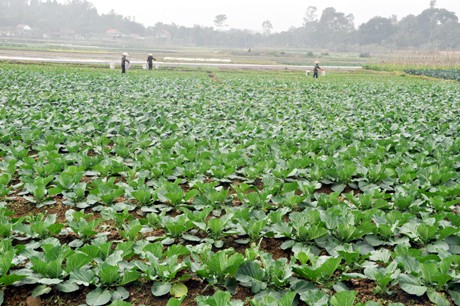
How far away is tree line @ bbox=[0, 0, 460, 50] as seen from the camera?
4050 inches

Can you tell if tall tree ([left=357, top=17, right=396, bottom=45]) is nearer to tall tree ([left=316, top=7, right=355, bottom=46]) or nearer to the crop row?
tall tree ([left=316, top=7, right=355, bottom=46])

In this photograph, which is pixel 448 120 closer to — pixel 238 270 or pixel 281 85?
pixel 238 270

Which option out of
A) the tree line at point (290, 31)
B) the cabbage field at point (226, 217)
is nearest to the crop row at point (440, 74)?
the cabbage field at point (226, 217)

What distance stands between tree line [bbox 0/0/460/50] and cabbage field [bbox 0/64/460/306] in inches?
3823

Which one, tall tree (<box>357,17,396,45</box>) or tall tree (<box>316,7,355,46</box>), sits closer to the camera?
tall tree (<box>357,17,396,45</box>)

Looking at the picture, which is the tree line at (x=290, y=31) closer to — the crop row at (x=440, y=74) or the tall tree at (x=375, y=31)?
the tall tree at (x=375, y=31)

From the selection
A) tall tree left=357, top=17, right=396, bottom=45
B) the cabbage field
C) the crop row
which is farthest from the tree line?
the cabbage field

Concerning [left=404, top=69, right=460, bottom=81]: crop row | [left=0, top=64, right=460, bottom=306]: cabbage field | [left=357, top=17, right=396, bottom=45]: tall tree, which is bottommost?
[left=0, top=64, right=460, bottom=306]: cabbage field

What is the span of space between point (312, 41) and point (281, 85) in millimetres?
107780

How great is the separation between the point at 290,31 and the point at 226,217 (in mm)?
138045

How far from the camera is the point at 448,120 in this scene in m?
10.3

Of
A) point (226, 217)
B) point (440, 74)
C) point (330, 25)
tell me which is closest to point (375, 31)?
point (330, 25)

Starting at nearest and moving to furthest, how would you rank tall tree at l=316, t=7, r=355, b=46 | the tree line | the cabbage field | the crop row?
the cabbage field < the crop row < the tree line < tall tree at l=316, t=7, r=355, b=46

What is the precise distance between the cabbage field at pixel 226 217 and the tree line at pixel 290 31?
9711 centimetres
